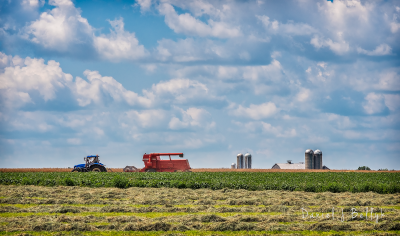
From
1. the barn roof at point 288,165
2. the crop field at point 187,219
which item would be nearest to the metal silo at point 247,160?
the barn roof at point 288,165

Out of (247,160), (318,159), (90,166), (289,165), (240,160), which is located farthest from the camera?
(240,160)

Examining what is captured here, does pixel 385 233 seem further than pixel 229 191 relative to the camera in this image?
No

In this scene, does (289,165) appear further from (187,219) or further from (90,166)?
(187,219)

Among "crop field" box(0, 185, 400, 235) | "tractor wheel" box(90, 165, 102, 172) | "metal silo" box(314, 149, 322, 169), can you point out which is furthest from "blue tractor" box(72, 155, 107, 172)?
"metal silo" box(314, 149, 322, 169)

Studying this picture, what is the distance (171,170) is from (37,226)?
35.3 metres

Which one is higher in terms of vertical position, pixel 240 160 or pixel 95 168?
pixel 240 160

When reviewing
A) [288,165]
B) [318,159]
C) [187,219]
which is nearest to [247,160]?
[288,165]

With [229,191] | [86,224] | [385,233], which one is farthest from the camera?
[229,191]

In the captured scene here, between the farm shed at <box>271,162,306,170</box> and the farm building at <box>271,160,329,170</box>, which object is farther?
the farm shed at <box>271,162,306,170</box>

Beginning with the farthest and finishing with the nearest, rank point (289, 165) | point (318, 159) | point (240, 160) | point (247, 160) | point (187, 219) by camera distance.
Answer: point (240, 160), point (247, 160), point (289, 165), point (318, 159), point (187, 219)

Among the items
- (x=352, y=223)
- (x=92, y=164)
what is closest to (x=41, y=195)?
(x=352, y=223)

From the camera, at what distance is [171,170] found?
47.9 metres

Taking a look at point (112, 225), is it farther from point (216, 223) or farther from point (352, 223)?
point (352, 223)

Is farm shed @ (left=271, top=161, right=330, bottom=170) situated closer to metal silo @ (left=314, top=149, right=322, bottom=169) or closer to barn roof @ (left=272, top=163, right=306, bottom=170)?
barn roof @ (left=272, top=163, right=306, bottom=170)
